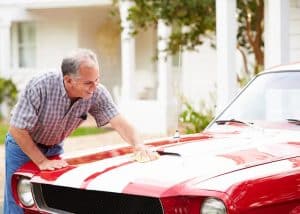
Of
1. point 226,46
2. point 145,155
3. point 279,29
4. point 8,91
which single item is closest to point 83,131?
point 8,91

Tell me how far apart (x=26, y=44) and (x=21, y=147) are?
17.5 metres

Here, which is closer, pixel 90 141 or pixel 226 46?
pixel 226 46

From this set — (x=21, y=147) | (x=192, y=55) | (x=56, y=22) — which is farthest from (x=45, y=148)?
(x=56, y=22)

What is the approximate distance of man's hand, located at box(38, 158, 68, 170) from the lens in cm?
447

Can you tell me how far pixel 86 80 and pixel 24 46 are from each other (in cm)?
1773

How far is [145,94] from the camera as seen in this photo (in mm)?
19688

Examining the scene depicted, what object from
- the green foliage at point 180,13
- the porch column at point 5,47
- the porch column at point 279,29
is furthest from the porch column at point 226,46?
the porch column at point 5,47

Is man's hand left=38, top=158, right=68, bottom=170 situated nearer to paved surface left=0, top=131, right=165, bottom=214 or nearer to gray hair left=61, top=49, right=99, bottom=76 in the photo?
gray hair left=61, top=49, right=99, bottom=76

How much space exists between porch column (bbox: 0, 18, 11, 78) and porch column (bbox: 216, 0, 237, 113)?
36.9 feet

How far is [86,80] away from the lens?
15.1ft

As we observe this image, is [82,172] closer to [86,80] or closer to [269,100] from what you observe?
[86,80]

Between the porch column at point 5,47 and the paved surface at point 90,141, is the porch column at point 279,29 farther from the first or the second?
the porch column at point 5,47

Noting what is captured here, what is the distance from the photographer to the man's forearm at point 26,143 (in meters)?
4.66

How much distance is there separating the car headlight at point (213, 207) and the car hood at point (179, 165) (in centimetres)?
14
